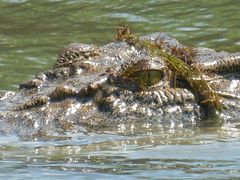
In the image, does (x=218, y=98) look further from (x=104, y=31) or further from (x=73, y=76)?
(x=104, y=31)

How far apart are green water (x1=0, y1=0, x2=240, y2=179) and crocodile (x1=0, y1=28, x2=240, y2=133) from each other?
0.31m

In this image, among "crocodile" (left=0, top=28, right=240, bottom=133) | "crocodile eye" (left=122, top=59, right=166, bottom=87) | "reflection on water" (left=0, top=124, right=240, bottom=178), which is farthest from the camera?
"crocodile eye" (left=122, top=59, right=166, bottom=87)

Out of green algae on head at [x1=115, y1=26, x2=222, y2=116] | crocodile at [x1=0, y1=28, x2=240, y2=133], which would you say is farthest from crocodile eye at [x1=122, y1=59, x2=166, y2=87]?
green algae on head at [x1=115, y1=26, x2=222, y2=116]

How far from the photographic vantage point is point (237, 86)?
→ 25.1 feet

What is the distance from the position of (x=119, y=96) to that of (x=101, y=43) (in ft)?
24.1

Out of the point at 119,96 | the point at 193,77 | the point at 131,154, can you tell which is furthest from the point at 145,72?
the point at 131,154

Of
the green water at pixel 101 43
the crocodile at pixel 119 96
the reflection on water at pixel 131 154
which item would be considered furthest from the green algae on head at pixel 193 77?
the reflection on water at pixel 131 154

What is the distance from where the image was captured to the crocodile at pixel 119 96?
7152 mm

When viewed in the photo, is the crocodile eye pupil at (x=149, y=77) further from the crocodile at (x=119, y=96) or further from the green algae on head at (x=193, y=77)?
the green algae on head at (x=193, y=77)

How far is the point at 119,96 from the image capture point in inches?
291

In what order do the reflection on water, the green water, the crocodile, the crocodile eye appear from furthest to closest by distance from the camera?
the crocodile eye, the crocodile, the green water, the reflection on water

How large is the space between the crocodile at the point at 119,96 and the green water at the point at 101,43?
0.31 m

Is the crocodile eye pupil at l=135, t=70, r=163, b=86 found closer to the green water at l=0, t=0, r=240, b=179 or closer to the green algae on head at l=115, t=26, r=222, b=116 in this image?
the green algae on head at l=115, t=26, r=222, b=116

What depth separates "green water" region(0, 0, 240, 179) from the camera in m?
5.24
